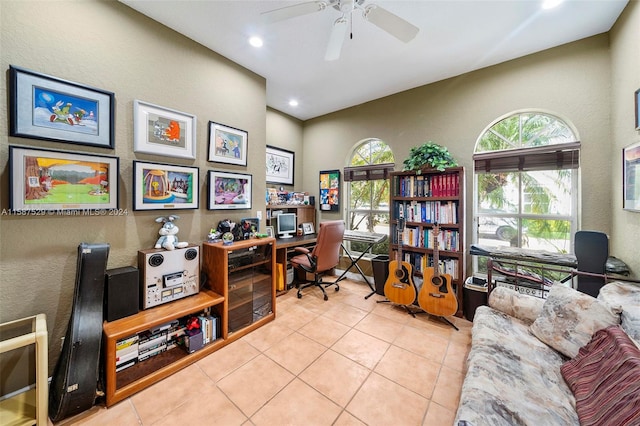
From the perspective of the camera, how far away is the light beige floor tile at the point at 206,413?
1.39 meters

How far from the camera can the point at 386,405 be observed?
4.94 ft

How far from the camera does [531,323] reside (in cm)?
179

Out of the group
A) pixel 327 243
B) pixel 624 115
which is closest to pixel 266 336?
pixel 327 243

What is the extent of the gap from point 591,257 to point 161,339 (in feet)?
12.4

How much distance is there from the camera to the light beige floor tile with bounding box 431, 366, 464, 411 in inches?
59.7

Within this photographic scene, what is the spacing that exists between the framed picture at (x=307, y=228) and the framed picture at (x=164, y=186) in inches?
80.7

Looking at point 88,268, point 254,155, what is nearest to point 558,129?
point 254,155

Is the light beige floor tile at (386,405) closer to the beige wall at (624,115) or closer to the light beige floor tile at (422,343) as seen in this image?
the light beige floor tile at (422,343)


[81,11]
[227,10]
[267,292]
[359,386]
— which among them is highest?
[227,10]

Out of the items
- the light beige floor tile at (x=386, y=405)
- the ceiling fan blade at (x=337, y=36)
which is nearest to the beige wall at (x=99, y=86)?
the ceiling fan blade at (x=337, y=36)

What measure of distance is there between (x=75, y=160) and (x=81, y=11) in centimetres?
116

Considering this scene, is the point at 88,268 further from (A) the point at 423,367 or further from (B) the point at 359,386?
(A) the point at 423,367

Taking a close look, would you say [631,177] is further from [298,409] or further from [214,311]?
[214,311]

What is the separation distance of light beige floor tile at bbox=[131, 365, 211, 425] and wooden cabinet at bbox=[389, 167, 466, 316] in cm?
251
